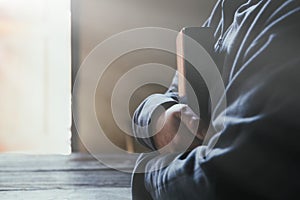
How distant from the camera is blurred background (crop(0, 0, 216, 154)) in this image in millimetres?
2457

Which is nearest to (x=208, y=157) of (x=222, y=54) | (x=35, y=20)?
(x=222, y=54)

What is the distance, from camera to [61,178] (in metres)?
1.49

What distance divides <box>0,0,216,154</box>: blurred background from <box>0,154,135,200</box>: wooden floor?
429 mm

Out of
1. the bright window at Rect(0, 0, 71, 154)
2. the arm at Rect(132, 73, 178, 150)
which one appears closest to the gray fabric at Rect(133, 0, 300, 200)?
the arm at Rect(132, 73, 178, 150)

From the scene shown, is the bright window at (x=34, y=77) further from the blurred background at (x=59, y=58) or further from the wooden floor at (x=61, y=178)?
the wooden floor at (x=61, y=178)

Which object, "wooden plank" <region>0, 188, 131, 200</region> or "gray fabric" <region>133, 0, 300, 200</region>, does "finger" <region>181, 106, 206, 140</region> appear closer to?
"gray fabric" <region>133, 0, 300, 200</region>

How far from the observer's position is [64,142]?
251 centimetres

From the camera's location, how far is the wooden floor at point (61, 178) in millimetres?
1213

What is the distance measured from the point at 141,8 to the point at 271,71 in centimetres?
230

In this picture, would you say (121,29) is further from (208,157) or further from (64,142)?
(208,157)

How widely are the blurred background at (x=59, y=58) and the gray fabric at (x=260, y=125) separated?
79.5 inches

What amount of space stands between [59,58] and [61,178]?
1.17 metres

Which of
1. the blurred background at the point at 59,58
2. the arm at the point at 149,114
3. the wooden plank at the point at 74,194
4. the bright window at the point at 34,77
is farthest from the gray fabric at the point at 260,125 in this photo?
the bright window at the point at 34,77

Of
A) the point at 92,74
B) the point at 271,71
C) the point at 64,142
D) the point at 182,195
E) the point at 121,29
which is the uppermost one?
the point at 271,71
